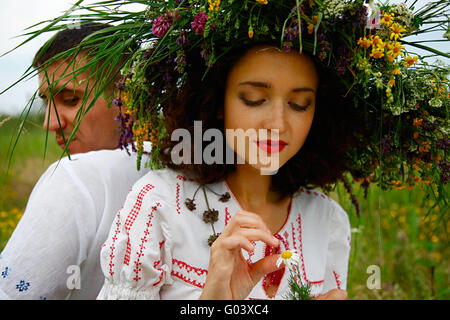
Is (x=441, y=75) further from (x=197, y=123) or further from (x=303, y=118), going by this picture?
(x=197, y=123)

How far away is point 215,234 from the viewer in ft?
4.40

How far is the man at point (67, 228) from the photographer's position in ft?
4.52

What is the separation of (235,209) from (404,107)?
1.78ft

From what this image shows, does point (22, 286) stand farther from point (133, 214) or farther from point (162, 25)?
point (162, 25)

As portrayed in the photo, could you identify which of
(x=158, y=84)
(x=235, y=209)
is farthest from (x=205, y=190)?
(x=158, y=84)

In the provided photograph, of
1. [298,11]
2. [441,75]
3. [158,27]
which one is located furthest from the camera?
[441,75]

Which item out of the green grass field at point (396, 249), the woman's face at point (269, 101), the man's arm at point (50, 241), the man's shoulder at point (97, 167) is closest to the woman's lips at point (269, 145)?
the woman's face at point (269, 101)

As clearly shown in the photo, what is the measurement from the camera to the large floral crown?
3.82 ft

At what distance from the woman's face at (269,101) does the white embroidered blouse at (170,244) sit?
21cm

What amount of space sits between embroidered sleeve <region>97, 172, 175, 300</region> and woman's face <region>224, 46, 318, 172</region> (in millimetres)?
286

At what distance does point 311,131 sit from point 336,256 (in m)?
0.42

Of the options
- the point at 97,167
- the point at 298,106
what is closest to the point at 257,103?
the point at 298,106

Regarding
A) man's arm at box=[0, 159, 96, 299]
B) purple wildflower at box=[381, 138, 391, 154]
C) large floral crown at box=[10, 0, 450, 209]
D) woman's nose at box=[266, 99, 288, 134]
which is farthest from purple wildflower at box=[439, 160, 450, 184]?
man's arm at box=[0, 159, 96, 299]

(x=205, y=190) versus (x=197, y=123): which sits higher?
(x=197, y=123)
